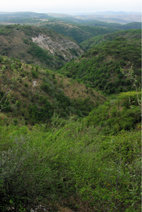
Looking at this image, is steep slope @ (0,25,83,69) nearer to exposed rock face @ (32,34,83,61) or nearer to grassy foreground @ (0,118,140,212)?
exposed rock face @ (32,34,83,61)

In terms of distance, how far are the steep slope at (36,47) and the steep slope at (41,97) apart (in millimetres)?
31089

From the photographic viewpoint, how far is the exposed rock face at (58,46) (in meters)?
72.7

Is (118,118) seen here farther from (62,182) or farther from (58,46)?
(58,46)

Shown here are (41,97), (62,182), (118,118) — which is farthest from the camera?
(41,97)

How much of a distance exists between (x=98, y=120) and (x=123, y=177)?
44.0ft

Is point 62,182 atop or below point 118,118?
atop

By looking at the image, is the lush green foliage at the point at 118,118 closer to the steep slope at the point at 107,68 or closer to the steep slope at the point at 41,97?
the steep slope at the point at 41,97

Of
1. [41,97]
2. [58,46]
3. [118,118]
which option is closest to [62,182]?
[118,118]

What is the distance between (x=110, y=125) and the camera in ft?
50.1

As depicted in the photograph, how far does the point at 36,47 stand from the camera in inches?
2448

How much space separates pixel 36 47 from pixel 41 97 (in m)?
46.2

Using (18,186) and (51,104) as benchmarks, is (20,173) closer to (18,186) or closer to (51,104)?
(18,186)

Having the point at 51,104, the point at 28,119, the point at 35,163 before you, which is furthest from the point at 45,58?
the point at 35,163

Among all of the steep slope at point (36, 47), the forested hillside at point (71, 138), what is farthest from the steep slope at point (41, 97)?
the steep slope at point (36, 47)
